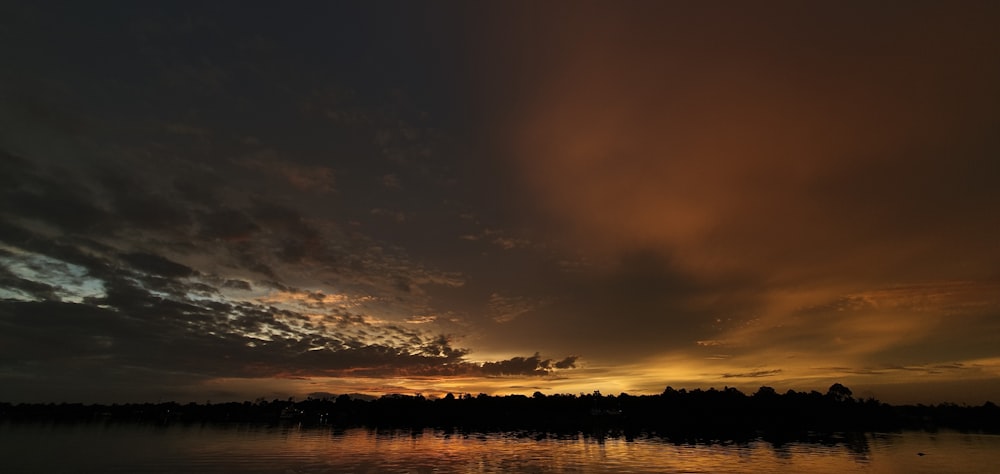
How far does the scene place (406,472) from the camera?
220 feet

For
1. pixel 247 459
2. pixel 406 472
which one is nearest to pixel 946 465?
pixel 406 472

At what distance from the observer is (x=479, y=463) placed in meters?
78.4

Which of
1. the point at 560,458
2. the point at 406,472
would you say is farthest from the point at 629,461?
the point at 406,472

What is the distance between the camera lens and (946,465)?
82.2 metres

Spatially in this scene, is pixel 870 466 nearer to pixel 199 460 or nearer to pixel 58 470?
pixel 199 460

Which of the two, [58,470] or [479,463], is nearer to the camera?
[58,470]

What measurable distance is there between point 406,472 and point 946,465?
87323 millimetres

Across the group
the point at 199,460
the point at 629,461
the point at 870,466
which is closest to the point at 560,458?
the point at 629,461

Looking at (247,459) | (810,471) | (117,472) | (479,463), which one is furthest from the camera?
(247,459)

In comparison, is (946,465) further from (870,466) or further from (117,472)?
(117,472)

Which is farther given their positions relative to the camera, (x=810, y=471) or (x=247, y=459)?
(x=247, y=459)

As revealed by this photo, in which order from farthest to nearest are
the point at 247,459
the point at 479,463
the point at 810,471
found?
the point at 247,459
the point at 479,463
the point at 810,471

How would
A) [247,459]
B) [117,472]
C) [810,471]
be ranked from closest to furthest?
[117,472] → [810,471] → [247,459]

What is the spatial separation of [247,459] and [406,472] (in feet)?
116
